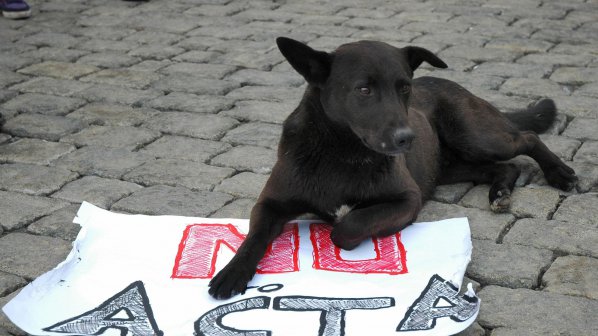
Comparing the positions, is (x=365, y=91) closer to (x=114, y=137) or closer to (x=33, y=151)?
(x=114, y=137)

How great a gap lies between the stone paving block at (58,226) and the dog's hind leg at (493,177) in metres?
1.99

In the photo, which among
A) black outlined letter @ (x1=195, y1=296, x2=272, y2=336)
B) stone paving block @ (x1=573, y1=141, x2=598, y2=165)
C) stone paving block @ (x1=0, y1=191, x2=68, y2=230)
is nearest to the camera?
black outlined letter @ (x1=195, y1=296, x2=272, y2=336)

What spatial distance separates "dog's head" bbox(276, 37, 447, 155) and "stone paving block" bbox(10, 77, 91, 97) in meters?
2.99

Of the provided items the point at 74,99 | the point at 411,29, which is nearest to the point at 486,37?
the point at 411,29

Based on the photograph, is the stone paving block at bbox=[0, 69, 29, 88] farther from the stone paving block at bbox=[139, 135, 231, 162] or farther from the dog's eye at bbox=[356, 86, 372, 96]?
the dog's eye at bbox=[356, 86, 372, 96]

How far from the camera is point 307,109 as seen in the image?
3957 millimetres

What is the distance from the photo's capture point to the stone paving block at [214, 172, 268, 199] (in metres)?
4.55

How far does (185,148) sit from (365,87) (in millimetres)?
1838

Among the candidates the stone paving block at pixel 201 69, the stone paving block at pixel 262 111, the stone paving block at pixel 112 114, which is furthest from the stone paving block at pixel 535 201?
the stone paving block at pixel 201 69

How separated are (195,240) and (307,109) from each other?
0.80 m

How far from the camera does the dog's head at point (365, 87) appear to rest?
359 cm

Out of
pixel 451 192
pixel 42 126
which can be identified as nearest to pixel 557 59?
pixel 451 192

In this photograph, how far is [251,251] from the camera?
11.8ft

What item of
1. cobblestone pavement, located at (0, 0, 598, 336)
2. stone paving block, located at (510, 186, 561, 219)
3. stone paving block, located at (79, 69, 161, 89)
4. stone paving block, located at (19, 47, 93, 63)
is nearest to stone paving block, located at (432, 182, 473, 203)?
cobblestone pavement, located at (0, 0, 598, 336)
